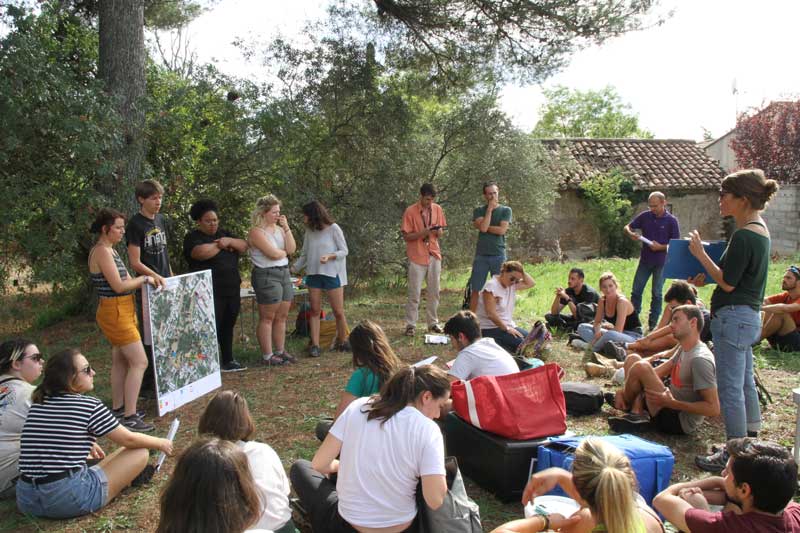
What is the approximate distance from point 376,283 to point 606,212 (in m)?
9.55

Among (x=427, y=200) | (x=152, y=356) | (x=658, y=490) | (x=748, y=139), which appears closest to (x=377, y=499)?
(x=658, y=490)

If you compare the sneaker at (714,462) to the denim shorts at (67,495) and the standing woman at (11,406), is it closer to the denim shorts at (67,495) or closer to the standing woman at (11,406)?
the denim shorts at (67,495)

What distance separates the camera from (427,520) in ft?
8.46

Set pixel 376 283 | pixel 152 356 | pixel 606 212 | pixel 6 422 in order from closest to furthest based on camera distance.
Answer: pixel 6 422 → pixel 152 356 → pixel 376 283 → pixel 606 212

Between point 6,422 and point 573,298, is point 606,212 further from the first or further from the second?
point 6,422

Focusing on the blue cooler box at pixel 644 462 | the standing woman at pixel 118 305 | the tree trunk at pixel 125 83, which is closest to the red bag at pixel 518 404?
the blue cooler box at pixel 644 462

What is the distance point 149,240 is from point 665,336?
185 inches

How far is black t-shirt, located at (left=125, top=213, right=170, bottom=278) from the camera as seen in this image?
16.2ft

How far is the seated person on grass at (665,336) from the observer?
5109mm

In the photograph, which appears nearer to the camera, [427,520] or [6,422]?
[427,520]

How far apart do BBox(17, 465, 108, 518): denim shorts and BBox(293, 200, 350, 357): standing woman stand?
11.5 feet

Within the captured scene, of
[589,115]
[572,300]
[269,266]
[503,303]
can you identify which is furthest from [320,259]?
[589,115]

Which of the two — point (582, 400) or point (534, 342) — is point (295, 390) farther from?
point (582, 400)

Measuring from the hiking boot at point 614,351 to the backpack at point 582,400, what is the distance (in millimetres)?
1354
